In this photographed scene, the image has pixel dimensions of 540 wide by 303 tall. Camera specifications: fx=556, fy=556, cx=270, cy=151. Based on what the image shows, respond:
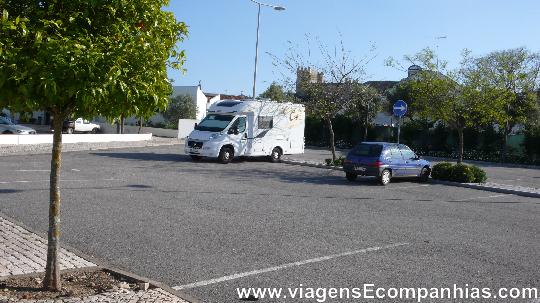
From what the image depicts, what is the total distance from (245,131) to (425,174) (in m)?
8.05

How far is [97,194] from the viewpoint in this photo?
13.1 m

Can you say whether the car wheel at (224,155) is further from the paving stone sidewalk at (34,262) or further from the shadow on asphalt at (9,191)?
the paving stone sidewalk at (34,262)

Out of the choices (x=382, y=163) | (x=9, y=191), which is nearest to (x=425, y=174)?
(x=382, y=163)

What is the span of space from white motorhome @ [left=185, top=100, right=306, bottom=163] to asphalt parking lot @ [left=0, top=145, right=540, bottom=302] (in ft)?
15.9

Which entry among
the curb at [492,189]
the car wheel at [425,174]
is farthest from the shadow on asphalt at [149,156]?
the curb at [492,189]

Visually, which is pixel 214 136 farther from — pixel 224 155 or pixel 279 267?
pixel 279 267

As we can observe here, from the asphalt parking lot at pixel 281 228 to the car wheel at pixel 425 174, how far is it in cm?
130

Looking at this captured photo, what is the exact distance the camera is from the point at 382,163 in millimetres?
17844

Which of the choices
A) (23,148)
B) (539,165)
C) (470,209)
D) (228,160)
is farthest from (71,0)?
(539,165)

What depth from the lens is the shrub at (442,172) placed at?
19.7 m

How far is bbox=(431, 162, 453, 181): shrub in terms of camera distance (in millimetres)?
19714

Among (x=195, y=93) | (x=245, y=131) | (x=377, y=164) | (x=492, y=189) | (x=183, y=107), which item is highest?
(x=195, y=93)

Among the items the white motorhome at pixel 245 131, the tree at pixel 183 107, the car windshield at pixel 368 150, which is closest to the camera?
the car windshield at pixel 368 150

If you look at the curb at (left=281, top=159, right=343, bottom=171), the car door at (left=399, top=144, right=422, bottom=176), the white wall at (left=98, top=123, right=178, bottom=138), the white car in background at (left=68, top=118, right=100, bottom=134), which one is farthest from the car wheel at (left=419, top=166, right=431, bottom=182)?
the white car in background at (left=68, top=118, right=100, bottom=134)
